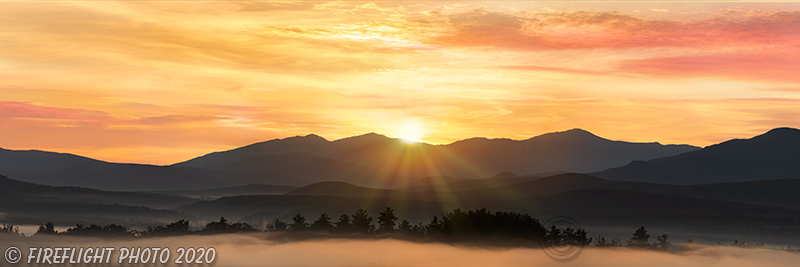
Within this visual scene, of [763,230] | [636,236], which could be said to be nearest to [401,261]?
[636,236]

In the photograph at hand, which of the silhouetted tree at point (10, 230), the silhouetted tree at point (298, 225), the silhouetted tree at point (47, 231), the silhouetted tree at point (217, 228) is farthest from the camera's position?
the silhouetted tree at point (47, 231)

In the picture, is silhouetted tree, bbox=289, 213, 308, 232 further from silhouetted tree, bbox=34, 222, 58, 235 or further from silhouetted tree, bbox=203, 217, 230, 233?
silhouetted tree, bbox=34, 222, 58, 235

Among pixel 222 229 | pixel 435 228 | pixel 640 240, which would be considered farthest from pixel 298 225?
pixel 640 240

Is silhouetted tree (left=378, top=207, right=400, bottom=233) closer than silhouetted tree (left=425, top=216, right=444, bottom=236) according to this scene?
No

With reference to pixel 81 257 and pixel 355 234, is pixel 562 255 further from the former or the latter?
pixel 81 257

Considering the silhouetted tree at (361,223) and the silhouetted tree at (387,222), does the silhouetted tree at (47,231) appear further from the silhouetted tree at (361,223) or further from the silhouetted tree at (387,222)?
the silhouetted tree at (387,222)

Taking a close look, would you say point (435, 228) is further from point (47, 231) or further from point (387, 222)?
point (47, 231)

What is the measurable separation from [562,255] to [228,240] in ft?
129

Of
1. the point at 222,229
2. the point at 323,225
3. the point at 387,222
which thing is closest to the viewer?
the point at 387,222

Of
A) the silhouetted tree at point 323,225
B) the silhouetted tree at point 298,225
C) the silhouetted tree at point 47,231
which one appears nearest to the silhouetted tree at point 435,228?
the silhouetted tree at point 323,225

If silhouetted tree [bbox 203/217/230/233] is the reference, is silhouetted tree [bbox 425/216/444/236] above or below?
above

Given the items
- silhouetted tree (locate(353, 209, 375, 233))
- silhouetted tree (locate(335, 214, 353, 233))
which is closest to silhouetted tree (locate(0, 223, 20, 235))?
silhouetted tree (locate(335, 214, 353, 233))

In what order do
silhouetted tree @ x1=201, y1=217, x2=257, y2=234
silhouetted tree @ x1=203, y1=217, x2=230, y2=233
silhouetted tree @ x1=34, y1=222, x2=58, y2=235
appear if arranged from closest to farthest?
1. silhouetted tree @ x1=201, y1=217, x2=257, y2=234
2. silhouetted tree @ x1=203, y1=217, x2=230, y2=233
3. silhouetted tree @ x1=34, y1=222, x2=58, y2=235

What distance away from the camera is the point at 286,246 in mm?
89875
